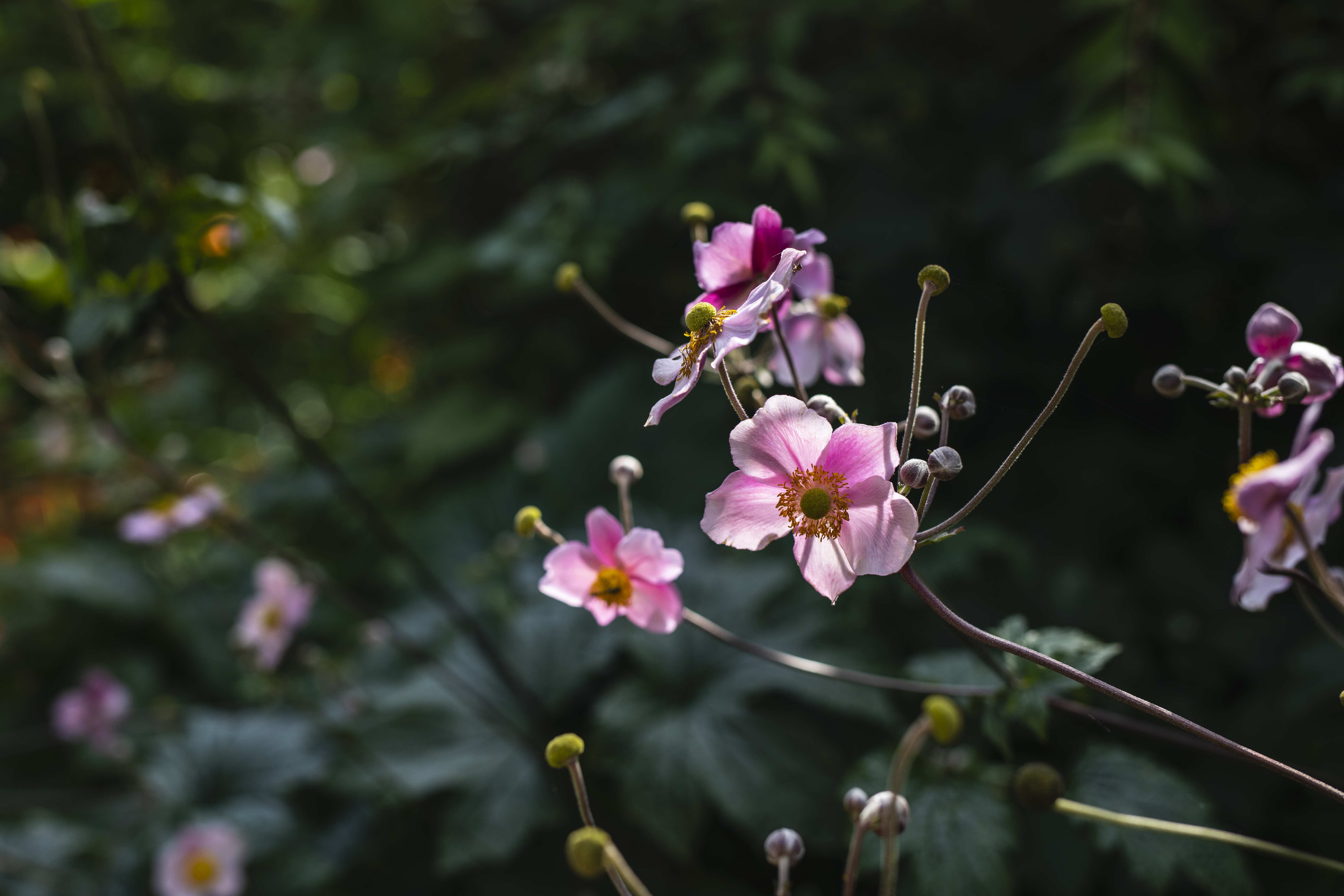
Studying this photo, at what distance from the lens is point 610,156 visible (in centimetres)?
209

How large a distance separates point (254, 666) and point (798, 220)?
1366mm

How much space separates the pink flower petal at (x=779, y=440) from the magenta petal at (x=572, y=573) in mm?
161

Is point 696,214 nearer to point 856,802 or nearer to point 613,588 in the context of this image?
point 613,588

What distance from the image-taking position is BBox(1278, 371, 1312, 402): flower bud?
49 centimetres

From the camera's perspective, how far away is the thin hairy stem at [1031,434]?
0.46 m

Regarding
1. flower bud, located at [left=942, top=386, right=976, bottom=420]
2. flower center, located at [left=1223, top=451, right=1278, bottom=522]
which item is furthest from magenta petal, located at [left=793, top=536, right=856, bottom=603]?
flower center, located at [left=1223, top=451, right=1278, bottom=522]

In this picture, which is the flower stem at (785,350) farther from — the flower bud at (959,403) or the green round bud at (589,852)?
the green round bud at (589,852)

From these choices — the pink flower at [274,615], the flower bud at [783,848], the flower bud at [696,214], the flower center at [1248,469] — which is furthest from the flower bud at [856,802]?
the pink flower at [274,615]

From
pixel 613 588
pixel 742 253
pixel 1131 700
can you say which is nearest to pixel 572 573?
pixel 613 588

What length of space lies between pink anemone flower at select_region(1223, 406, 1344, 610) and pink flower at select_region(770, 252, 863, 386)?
0.93 ft

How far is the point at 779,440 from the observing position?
510mm

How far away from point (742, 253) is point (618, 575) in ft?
0.82

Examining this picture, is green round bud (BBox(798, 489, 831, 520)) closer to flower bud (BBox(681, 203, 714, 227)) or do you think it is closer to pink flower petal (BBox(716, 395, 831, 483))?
pink flower petal (BBox(716, 395, 831, 483))

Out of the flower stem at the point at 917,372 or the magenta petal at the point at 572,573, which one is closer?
the flower stem at the point at 917,372
